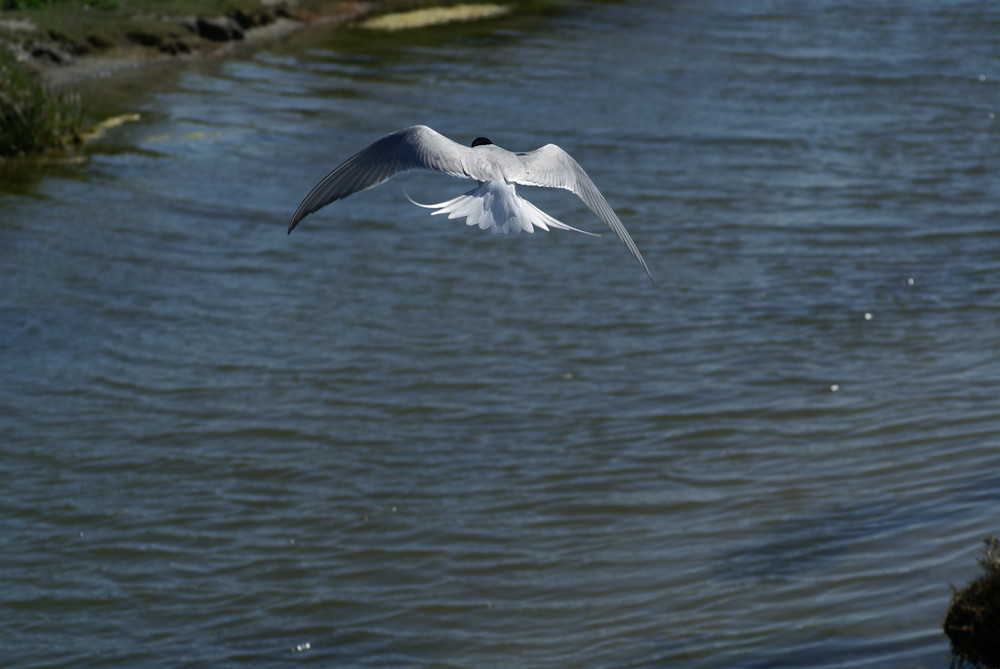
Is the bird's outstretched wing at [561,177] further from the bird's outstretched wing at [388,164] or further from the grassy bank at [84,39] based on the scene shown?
the grassy bank at [84,39]

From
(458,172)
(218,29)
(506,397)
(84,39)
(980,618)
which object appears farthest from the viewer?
(218,29)

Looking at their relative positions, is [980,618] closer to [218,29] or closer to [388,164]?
[388,164]

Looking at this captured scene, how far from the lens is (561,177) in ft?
11.7

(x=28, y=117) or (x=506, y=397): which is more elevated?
(x=28, y=117)

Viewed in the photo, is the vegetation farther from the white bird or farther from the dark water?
the white bird

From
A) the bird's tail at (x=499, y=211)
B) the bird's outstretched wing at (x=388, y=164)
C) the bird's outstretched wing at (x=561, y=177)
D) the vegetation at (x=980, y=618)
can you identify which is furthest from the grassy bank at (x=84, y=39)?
the vegetation at (x=980, y=618)

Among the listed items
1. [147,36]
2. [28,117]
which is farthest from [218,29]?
[28,117]

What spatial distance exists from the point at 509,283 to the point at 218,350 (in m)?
2.08

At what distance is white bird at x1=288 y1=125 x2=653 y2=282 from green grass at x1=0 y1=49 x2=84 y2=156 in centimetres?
799

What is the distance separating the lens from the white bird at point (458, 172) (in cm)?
329

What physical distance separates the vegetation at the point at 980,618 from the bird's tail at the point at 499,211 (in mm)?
1923

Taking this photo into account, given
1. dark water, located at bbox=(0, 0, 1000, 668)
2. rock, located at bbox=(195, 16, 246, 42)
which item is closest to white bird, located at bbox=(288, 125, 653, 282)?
dark water, located at bbox=(0, 0, 1000, 668)

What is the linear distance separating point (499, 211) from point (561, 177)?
41cm

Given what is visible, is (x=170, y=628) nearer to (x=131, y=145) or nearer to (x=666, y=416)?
(x=666, y=416)
